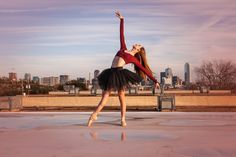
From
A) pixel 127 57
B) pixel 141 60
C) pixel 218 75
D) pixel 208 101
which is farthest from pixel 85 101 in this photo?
pixel 218 75

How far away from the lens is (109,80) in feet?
35.9

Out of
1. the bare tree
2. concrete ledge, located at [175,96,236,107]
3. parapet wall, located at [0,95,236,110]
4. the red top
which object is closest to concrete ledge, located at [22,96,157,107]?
parapet wall, located at [0,95,236,110]

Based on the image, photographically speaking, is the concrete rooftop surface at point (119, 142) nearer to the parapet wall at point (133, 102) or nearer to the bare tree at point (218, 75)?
the parapet wall at point (133, 102)

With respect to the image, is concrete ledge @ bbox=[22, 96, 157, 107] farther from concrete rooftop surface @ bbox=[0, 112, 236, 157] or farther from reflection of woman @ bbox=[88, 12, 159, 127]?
concrete rooftop surface @ bbox=[0, 112, 236, 157]

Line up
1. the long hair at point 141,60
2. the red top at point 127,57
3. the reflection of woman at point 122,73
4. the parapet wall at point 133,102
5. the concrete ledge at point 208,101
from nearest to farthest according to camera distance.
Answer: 1. the red top at point 127,57
2. the reflection of woman at point 122,73
3. the long hair at point 141,60
4. the parapet wall at point 133,102
5. the concrete ledge at point 208,101

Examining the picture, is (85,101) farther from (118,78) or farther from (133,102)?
(118,78)

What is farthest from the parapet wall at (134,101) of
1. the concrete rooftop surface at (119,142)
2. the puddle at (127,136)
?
the puddle at (127,136)

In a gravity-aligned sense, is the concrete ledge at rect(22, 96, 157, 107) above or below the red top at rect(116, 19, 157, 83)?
below

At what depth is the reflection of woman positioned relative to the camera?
10883 mm

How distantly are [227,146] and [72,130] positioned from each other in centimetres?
393

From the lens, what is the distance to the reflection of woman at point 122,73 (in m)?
10.9

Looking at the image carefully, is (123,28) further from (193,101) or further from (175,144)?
(193,101)

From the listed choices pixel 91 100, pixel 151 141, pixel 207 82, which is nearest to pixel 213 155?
pixel 151 141

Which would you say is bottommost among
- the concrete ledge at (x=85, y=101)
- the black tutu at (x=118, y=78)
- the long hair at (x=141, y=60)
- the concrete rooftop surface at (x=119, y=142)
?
the concrete rooftop surface at (x=119, y=142)
